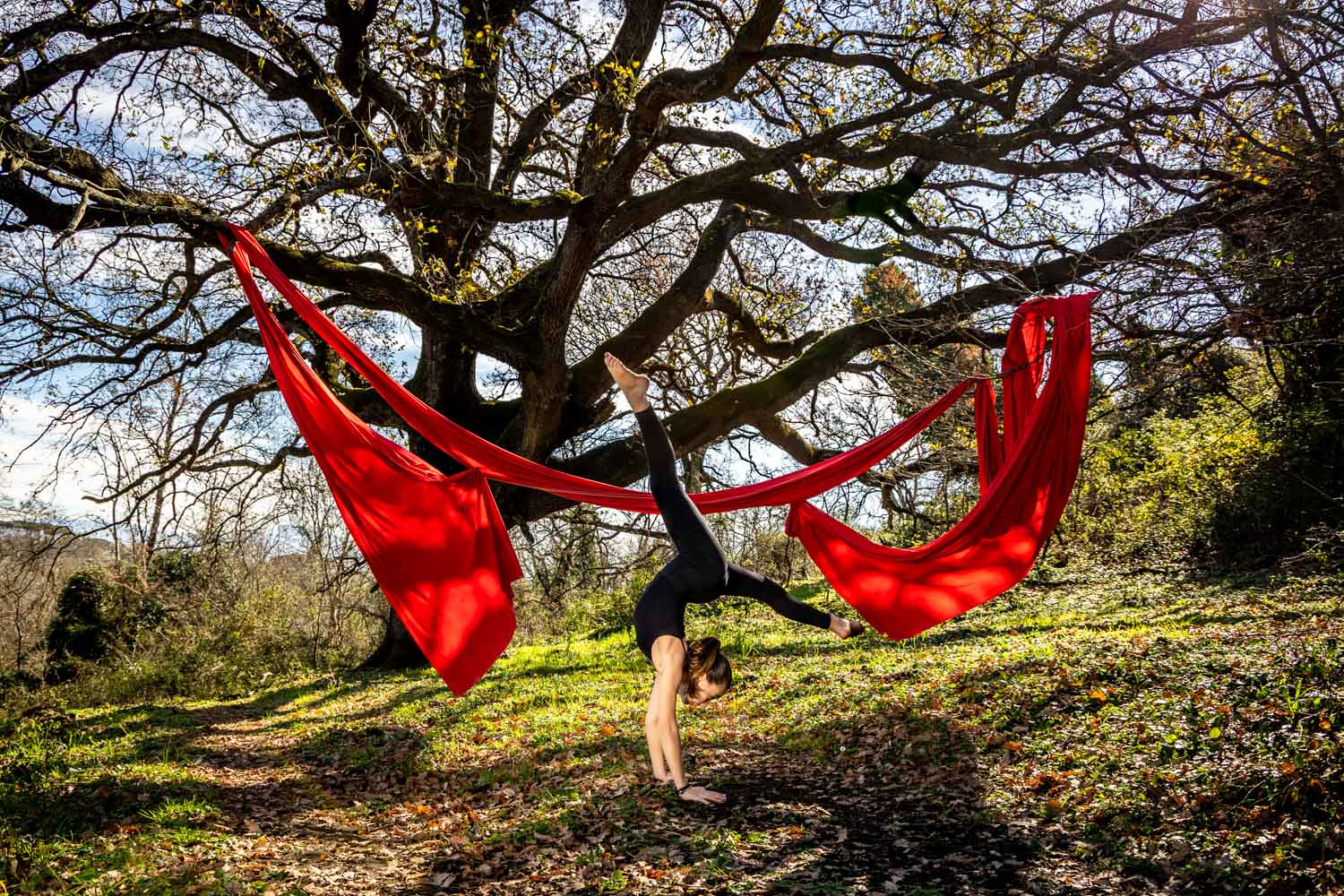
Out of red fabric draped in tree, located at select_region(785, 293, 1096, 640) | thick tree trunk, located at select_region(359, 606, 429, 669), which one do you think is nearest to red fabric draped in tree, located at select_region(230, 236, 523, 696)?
red fabric draped in tree, located at select_region(785, 293, 1096, 640)

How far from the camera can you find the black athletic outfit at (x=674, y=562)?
3.33m

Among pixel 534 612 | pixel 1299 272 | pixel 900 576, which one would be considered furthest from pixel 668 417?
pixel 534 612

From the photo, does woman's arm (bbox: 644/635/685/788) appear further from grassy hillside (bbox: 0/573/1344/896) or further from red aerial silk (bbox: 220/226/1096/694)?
red aerial silk (bbox: 220/226/1096/694)

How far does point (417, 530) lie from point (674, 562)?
1.28 metres

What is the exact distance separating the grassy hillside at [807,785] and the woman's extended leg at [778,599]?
2.82ft

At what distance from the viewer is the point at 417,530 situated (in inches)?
153

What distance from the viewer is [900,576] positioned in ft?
14.6

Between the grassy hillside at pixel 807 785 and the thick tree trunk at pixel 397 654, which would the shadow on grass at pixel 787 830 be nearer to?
the grassy hillside at pixel 807 785

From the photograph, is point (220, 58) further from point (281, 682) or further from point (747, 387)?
point (281, 682)

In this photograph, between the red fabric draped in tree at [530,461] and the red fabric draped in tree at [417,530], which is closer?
the red fabric draped in tree at [417,530]

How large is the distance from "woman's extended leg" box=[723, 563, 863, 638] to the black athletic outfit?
0.07 ft

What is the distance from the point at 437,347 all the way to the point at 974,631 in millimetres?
6077

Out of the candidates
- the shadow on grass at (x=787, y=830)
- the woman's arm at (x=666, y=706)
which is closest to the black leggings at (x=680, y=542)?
the woman's arm at (x=666, y=706)

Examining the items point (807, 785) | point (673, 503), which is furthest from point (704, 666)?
point (807, 785)
